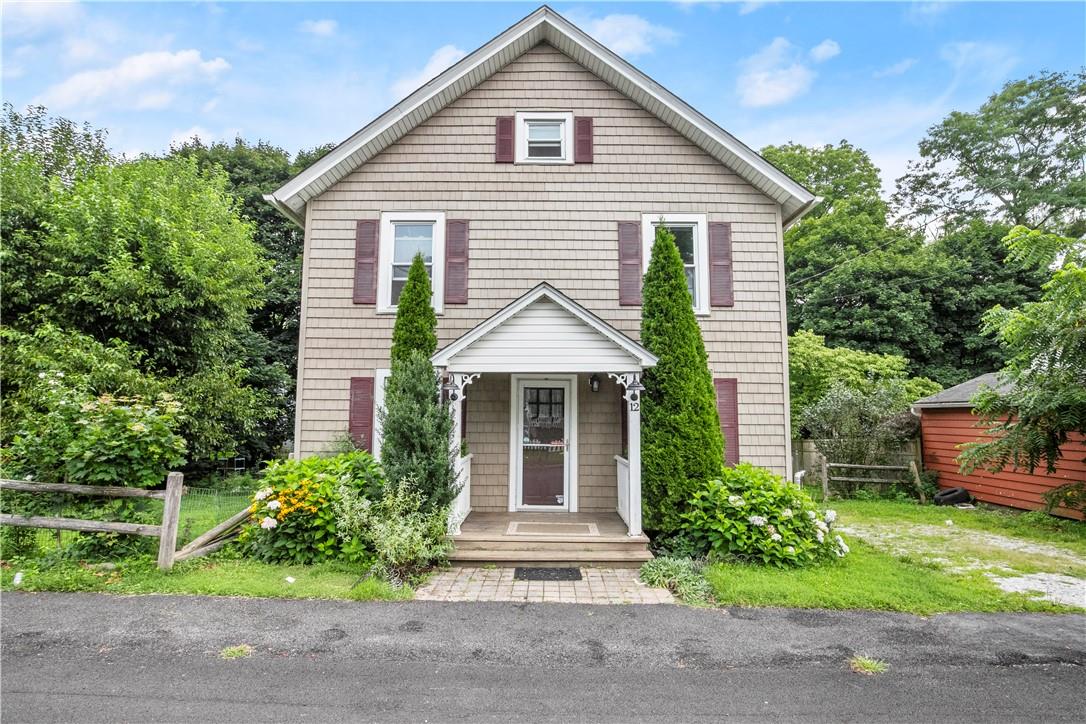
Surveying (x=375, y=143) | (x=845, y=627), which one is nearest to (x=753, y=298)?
(x=845, y=627)

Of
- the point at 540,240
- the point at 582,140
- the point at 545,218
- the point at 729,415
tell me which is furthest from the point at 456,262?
the point at 729,415

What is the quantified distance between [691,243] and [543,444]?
412 cm

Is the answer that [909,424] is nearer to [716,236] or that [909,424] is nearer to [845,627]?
[716,236]

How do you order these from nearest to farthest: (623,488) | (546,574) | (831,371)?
(546,574) → (623,488) → (831,371)

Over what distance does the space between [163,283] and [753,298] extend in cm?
1211

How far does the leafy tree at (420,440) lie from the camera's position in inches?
253

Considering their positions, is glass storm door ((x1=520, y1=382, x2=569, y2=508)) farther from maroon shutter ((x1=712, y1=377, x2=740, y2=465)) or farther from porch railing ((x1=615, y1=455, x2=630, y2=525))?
maroon shutter ((x1=712, y1=377, x2=740, y2=465))

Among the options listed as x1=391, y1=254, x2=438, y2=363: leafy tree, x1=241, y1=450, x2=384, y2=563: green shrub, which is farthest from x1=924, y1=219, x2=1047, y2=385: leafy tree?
x1=241, y1=450, x2=384, y2=563: green shrub

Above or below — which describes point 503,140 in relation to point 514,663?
above

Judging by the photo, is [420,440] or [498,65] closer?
[420,440]

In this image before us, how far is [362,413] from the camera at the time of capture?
836 cm

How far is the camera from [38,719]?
314 cm

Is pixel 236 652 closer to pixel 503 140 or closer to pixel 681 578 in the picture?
pixel 681 578

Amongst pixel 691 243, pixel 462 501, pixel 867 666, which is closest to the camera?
pixel 867 666
